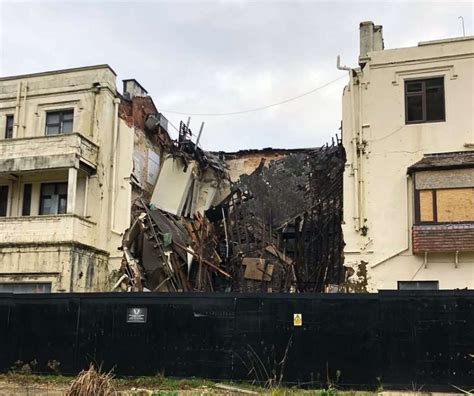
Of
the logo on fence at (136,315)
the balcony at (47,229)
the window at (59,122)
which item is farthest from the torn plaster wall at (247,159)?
the logo on fence at (136,315)

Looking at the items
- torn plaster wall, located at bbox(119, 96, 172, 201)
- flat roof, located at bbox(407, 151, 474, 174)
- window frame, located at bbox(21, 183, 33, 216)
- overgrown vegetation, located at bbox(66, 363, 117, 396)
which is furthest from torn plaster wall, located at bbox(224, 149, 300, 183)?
overgrown vegetation, located at bbox(66, 363, 117, 396)

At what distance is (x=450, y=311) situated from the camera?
1293 centimetres

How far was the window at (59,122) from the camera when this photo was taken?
2459 centimetres

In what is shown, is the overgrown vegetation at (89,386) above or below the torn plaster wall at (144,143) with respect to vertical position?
below

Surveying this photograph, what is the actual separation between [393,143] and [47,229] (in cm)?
1285

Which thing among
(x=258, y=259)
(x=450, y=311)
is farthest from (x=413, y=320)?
(x=258, y=259)

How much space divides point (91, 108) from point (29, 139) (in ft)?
8.86

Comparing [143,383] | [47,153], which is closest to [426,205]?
[143,383]

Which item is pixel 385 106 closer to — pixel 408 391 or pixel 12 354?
pixel 408 391

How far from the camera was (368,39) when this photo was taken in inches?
840

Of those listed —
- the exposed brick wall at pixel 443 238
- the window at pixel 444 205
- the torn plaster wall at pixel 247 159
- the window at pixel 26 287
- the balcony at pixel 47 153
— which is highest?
the torn plaster wall at pixel 247 159

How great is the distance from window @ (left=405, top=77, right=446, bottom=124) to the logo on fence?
11.5 metres

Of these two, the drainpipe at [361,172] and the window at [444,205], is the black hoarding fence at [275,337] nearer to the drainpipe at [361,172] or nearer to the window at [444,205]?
the window at [444,205]

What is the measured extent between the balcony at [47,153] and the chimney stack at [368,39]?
1084 centimetres
